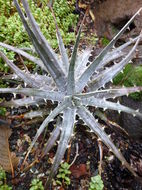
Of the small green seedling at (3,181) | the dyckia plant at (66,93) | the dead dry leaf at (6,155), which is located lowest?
the small green seedling at (3,181)

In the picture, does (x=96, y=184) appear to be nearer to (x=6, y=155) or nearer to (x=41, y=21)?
(x=6, y=155)

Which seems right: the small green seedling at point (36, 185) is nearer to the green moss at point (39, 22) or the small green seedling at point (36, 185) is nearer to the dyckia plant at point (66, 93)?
the dyckia plant at point (66, 93)

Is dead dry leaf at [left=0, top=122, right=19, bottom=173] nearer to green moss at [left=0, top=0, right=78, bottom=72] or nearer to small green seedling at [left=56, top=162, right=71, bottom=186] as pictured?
small green seedling at [left=56, top=162, right=71, bottom=186]

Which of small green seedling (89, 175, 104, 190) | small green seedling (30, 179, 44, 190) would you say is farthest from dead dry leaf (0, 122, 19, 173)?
small green seedling (89, 175, 104, 190)

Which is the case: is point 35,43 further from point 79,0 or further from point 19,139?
point 79,0

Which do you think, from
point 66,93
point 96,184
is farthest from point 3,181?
point 66,93

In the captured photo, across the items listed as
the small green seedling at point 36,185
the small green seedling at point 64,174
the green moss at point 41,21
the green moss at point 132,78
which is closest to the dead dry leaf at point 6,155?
the small green seedling at point 36,185
